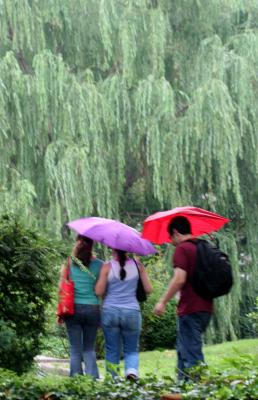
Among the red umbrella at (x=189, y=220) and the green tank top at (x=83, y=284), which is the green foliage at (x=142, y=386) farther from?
the red umbrella at (x=189, y=220)

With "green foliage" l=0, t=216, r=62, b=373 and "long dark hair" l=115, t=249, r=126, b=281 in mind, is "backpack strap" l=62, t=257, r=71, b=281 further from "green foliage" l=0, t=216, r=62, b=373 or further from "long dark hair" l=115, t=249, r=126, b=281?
"long dark hair" l=115, t=249, r=126, b=281

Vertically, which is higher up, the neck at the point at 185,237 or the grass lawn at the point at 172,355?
the neck at the point at 185,237

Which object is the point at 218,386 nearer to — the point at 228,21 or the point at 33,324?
the point at 33,324

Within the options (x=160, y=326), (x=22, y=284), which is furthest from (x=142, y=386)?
(x=160, y=326)

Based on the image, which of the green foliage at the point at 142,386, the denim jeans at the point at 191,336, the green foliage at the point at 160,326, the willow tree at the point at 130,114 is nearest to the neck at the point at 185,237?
the denim jeans at the point at 191,336

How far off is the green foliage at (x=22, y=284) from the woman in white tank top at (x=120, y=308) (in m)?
0.74

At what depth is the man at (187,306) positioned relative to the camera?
755cm

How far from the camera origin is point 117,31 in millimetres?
18344

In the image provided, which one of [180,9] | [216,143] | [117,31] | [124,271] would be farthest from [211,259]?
[180,9]

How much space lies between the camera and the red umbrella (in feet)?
28.6

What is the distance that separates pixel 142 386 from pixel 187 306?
6.49ft

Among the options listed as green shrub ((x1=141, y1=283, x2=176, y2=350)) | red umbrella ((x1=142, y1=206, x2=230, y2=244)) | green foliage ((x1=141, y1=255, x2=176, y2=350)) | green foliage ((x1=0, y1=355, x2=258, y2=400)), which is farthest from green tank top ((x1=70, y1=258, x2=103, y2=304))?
green shrub ((x1=141, y1=283, x2=176, y2=350))

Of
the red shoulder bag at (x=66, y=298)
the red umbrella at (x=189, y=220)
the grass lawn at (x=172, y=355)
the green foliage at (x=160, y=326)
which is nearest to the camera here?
the red shoulder bag at (x=66, y=298)

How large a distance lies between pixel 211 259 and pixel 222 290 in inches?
10.2
